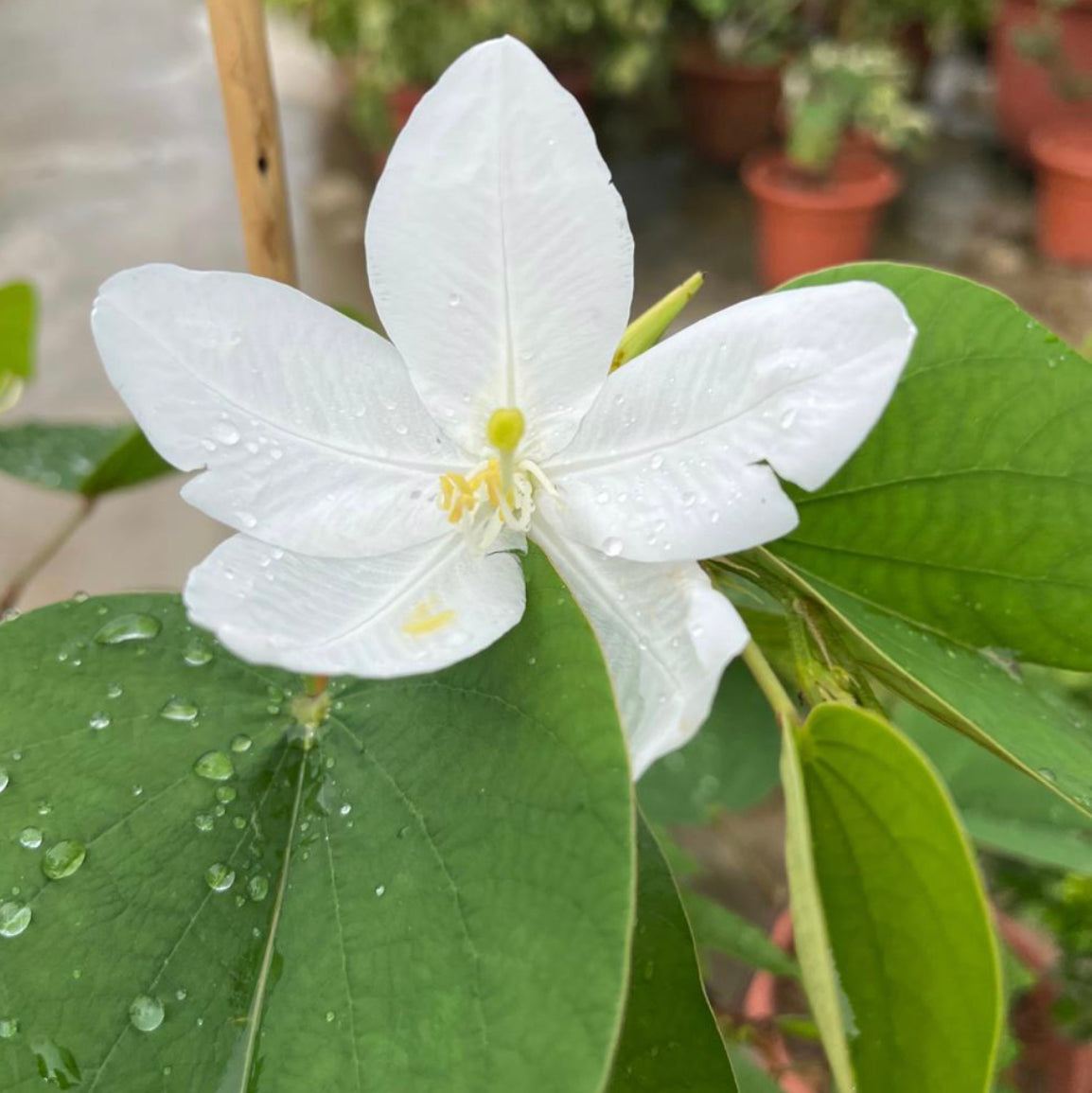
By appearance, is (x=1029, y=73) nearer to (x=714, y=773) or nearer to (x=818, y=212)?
(x=818, y=212)

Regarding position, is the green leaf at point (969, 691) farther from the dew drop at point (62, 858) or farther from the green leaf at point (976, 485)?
the dew drop at point (62, 858)

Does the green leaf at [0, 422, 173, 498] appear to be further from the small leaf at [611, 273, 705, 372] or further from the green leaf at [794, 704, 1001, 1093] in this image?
the green leaf at [794, 704, 1001, 1093]

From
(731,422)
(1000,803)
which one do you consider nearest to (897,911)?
(731,422)

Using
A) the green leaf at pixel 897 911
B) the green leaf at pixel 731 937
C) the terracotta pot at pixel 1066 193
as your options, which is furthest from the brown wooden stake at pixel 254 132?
the terracotta pot at pixel 1066 193

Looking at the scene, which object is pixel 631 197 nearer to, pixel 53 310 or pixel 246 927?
pixel 53 310

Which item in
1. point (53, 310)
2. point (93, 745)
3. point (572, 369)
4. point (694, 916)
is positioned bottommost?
point (53, 310)

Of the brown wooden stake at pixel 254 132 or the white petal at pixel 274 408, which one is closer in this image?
the white petal at pixel 274 408

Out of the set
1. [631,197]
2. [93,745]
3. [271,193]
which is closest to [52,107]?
[631,197]
